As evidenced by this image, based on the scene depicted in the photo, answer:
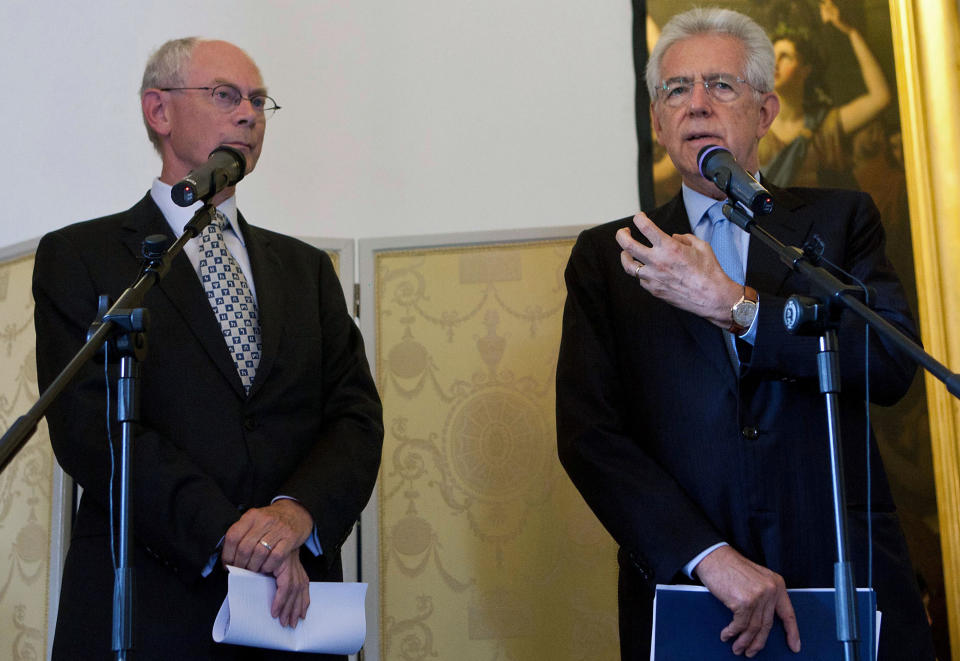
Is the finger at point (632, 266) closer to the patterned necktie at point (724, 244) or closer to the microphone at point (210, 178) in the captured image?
the patterned necktie at point (724, 244)

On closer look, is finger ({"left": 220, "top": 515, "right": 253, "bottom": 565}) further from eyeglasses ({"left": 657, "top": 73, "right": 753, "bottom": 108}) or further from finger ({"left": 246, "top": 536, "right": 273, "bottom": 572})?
eyeglasses ({"left": 657, "top": 73, "right": 753, "bottom": 108})

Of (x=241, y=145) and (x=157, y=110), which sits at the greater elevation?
(x=157, y=110)

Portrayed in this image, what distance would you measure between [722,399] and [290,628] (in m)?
0.91

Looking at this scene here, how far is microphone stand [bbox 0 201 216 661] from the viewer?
150 centimetres

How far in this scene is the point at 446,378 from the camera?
10.1 ft

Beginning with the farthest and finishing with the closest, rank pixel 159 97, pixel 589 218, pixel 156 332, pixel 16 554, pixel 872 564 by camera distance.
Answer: pixel 589 218
pixel 16 554
pixel 159 97
pixel 156 332
pixel 872 564

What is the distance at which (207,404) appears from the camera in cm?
224

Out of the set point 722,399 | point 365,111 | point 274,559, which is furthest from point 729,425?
point 365,111

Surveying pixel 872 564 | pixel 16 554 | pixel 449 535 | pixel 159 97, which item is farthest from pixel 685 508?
pixel 16 554

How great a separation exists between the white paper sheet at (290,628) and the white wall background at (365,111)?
1.95 meters

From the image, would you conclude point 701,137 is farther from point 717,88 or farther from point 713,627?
point 713,627

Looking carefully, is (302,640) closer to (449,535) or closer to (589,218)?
(449,535)

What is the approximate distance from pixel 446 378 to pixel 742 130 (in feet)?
3.56

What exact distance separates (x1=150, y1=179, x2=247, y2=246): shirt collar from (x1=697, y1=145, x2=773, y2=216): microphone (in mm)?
1109
